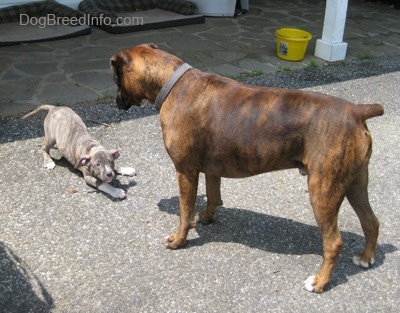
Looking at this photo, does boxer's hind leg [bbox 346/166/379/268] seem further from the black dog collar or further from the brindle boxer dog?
the black dog collar

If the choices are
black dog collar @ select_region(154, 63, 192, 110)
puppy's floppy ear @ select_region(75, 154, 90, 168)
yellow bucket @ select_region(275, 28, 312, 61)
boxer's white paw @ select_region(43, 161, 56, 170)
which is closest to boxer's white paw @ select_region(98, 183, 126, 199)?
puppy's floppy ear @ select_region(75, 154, 90, 168)

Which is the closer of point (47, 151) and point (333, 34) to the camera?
point (47, 151)

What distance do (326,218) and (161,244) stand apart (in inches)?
51.2

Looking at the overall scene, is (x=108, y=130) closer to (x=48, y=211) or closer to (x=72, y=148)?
(x=72, y=148)

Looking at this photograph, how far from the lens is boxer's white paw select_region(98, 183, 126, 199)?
14.3 ft

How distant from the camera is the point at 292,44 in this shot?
25.9 feet

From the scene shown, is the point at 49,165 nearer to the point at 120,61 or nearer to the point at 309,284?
the point at 120,61

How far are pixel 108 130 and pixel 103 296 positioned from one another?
2.62 metres

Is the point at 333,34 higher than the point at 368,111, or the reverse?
the point at 368,111

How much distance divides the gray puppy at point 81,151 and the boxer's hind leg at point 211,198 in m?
0.77

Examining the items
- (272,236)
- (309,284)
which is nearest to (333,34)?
(272,236)

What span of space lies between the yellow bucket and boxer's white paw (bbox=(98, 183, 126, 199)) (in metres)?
4.57

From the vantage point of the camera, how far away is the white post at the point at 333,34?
8039 mm

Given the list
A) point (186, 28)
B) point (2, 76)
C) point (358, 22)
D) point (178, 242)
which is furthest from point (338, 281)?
point (358, 22)
